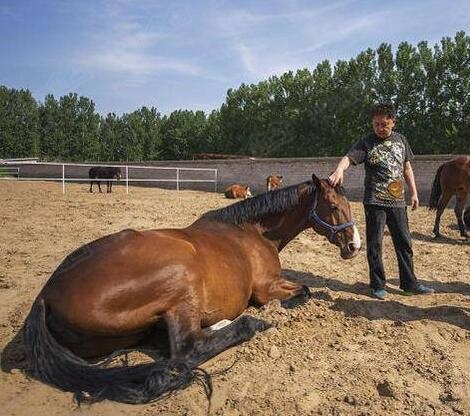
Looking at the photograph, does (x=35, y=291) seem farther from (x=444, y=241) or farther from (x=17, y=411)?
(x=444, y=241)

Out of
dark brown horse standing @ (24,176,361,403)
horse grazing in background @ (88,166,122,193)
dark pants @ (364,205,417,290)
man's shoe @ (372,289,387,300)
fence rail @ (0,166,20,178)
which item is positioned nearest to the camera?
dark brown horse standing @ (24,176,361,403)

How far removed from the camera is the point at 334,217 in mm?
4422

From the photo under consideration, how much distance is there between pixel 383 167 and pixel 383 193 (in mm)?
269

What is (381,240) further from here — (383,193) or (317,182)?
(317,182)

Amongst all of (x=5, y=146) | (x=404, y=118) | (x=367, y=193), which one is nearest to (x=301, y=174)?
(x=404, y=118)

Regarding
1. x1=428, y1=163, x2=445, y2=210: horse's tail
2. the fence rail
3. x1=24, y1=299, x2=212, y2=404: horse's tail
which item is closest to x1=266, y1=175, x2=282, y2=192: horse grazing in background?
x1=428, y1=163, x2=445, y2=210: horse's tail

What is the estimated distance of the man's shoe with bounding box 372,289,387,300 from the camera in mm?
4686

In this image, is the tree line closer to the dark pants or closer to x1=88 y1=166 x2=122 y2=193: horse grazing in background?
x1=88 y1=166 x2=122 y2=193: horse grazing in background

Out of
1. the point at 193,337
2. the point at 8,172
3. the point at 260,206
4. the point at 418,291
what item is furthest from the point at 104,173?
the point at 193,337

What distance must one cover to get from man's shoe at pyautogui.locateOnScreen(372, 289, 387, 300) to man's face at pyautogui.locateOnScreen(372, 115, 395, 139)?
160 cm

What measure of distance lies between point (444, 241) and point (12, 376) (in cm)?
730

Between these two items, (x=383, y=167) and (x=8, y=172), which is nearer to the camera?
(x=383, y=167)

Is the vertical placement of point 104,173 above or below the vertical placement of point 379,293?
above

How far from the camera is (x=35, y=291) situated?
4.62 metres
